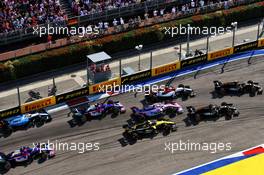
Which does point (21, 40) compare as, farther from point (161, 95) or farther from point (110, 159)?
point (110, 159)

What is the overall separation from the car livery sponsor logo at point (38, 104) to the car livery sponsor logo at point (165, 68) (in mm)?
9771

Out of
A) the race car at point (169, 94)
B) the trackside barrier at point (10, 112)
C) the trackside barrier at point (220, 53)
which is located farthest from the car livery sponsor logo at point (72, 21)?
the trackside barrier at point (10, 112)

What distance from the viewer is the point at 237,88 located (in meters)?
46.3

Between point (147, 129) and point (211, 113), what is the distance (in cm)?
558

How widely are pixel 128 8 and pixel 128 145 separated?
69.4 feet

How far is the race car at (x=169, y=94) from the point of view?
4534cm

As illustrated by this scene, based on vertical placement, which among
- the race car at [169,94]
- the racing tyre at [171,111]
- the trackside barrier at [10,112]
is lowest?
the racing tyre at [171,111]

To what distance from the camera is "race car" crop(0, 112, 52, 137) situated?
41281mm

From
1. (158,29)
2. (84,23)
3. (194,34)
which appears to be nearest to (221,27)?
(194,34)

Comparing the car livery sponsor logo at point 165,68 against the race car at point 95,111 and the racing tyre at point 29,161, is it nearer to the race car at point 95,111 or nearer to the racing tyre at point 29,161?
the race car at point 95,111

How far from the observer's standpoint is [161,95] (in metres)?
45.3

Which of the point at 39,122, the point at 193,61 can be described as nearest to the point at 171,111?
the point at 193,61

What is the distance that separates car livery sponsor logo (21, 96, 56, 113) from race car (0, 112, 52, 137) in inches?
30.0

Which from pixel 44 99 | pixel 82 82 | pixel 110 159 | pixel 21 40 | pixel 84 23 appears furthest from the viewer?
pixel 84 23
